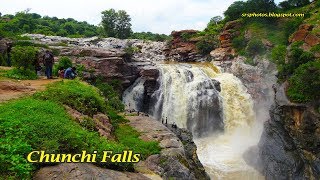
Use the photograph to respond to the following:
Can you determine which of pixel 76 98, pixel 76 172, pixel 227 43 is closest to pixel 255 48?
pixel 227 43

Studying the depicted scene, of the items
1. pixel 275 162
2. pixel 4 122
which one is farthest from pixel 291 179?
pixel 4 122

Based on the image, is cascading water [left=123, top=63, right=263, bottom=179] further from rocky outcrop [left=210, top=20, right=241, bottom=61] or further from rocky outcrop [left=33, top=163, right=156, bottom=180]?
rocky outcrop [left=33, top=163, right=156, bottom=180]

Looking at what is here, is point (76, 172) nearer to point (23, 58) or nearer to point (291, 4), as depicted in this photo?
point (23, 58)

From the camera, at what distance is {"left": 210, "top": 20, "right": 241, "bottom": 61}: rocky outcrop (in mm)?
38625

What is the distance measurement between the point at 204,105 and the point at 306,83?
1026cm

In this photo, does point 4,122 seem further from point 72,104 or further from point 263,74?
point 263,74

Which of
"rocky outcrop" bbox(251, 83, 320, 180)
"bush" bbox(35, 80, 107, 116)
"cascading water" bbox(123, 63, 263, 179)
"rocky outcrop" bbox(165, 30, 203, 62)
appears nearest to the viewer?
"bush" bbox(35, 80, 107, 116)

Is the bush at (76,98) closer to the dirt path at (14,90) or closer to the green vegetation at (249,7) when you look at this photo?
the dirt path at (14,90)

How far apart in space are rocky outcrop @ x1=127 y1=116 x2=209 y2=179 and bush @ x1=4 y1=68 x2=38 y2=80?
521 cm

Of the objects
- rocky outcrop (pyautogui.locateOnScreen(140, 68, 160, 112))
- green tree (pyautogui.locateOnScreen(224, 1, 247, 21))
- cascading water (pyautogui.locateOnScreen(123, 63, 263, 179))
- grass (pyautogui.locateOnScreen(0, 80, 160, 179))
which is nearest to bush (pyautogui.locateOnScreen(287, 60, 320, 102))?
cascading water (pyautogui.locateOnScreen(123, 63, 263, 179))

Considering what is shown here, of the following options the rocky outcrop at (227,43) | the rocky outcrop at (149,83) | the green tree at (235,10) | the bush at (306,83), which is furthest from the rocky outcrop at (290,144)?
the green tree at (235,10)

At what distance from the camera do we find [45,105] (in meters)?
9.55

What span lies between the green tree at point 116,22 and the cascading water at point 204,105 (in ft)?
121

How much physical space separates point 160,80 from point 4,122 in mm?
23304
